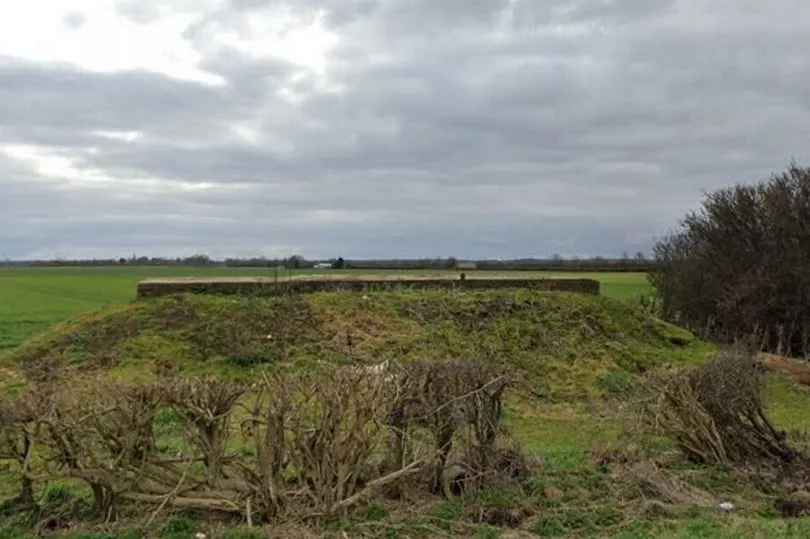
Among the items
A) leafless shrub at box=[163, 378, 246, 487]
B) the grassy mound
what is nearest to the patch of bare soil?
the grassy mound

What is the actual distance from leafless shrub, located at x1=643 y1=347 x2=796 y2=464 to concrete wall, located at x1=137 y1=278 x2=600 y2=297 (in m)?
12.9

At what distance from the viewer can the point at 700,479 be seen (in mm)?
10391

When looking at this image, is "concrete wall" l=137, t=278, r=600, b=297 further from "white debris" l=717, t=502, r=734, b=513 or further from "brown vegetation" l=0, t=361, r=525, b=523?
"white debris" l=717, t=502, r=734, b=513

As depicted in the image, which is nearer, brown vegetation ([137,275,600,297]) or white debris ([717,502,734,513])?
white debris ([717,502,734,513])

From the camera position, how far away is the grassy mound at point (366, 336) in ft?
60.7

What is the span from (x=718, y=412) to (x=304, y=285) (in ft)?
45.7

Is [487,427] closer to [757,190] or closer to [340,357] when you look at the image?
[340,357]

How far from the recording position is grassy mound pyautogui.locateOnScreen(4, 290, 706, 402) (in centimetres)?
1851

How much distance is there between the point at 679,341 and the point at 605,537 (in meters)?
16.0

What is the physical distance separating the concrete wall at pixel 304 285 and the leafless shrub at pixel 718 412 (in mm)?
12926

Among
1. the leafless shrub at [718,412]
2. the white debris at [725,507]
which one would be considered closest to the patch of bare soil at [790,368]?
the leafless shrub at [718,412]

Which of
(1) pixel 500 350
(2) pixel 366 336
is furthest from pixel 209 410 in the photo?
(1) pixel 500 350

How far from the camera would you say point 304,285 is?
913 inches

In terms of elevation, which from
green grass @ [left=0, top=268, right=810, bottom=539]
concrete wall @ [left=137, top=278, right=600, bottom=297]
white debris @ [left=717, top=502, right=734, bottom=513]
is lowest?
white debris @ [left=717, top=502, right=734, bottom=513]
